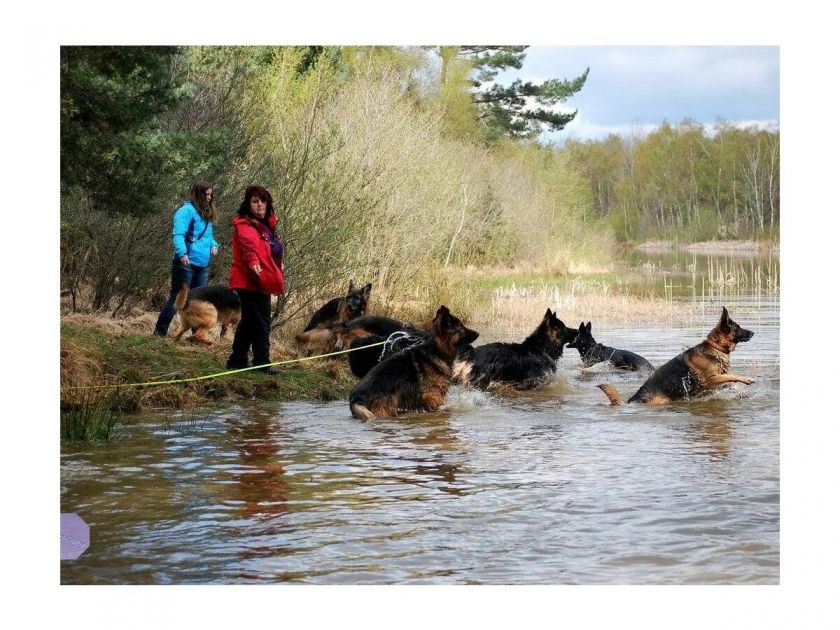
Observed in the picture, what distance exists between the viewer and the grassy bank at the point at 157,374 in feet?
35.3

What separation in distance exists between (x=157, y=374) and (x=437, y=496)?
5.32m

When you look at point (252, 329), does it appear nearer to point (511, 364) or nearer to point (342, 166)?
point (511, 364)

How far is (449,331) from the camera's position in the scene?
34.6 feet

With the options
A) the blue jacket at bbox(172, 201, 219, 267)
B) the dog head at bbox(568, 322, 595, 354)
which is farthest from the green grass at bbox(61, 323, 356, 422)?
the dog head at bbox(568, 322, 595, 354)

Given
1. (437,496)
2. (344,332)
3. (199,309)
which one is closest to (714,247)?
(344,332)

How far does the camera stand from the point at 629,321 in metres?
22.4

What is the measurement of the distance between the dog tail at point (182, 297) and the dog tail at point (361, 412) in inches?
161

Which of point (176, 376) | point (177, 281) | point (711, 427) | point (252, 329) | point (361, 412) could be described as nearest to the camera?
point (711, 427)

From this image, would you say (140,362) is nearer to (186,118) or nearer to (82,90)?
(82,90)

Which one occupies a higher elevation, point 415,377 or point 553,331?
point 553,331

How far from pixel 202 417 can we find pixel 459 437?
263 centimetres

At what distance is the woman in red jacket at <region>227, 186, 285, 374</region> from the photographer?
11.3 m

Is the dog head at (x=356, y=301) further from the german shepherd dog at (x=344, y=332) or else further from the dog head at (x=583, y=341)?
the dog head at (x=583, y=341)
